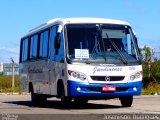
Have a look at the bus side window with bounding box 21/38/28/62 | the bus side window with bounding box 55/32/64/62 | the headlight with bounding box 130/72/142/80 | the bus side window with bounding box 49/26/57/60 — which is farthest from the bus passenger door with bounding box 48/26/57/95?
the bus side window with bounding box 21/38/28/62

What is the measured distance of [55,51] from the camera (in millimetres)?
19781

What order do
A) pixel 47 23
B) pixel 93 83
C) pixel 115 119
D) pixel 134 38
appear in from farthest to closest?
pixel 47 23 < pixel 134 38 < pixel 93 83 < pixel 115 119

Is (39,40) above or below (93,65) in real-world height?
above

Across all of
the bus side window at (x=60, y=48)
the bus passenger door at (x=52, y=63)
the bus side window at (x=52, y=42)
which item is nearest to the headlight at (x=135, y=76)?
the bus side window at (x=60, y=48)

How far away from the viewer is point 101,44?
62.6 ft

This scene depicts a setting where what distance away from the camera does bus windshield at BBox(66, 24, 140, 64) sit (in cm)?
1867

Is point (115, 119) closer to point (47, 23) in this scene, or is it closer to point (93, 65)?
point (93, 65)

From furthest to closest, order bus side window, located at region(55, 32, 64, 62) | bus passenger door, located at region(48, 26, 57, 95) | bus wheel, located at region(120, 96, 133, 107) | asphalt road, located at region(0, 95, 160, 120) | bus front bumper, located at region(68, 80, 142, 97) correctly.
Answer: bus passenger door, located at region(48, 26, 57, 95) < bus wheel, located at region(120, 96, 133, 107) < bus side window, located at region(55, 32, 64, 62) < bus front bumper, located at region(68, 80, 142, 97) < asphalt road, located at region(0, 95, 160, 120)

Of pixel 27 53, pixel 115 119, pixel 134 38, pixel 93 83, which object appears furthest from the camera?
pixel 27 53

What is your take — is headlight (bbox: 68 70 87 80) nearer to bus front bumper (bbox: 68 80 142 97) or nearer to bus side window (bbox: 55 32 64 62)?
bus front bumper (bbox: 68 80 142 97)

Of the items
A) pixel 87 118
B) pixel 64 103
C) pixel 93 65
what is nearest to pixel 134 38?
pixel 93 65

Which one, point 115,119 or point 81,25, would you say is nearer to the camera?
point 115,119

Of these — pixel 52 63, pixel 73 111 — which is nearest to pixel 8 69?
pixel 52 63

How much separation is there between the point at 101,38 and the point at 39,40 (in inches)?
159
